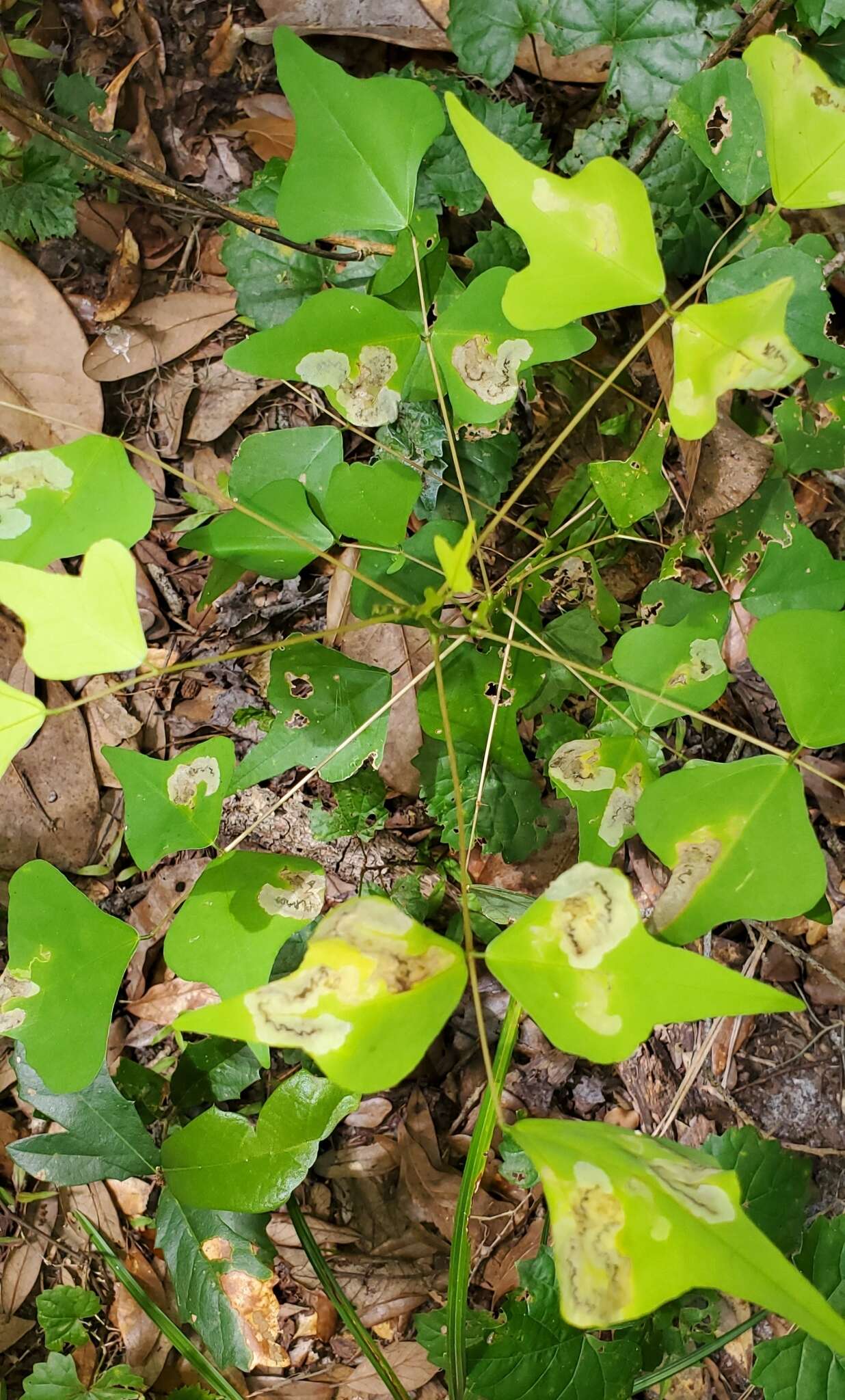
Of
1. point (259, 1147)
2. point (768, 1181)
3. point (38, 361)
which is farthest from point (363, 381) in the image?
point (768, 1181)

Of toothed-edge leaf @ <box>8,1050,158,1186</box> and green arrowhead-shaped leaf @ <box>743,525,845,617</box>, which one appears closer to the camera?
green arrowhead-shaped leaf @ <box>743,525,845,617</box>

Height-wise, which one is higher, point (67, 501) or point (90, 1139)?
point (67, 501)

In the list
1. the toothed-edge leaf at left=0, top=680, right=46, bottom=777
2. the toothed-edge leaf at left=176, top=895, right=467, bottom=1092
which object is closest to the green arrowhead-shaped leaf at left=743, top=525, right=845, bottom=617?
the toothed-edge leaf at left=176, top=895, right=467, bottom=1092

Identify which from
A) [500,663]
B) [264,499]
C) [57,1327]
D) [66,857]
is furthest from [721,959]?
[57,1327]

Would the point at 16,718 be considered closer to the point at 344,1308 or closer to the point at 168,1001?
the point at 168,1001

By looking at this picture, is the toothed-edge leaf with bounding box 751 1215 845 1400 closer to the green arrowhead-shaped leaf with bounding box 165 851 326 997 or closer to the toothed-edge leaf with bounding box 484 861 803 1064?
the toothed-edge leaf with bounding box 484 861 803 1064

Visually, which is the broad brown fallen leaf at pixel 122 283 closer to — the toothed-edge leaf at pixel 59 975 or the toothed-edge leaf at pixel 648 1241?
the toothed-edge leaf at pixel 59 975
